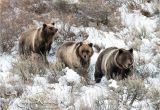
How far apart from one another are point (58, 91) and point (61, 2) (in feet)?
16.9

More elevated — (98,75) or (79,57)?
(79,57)

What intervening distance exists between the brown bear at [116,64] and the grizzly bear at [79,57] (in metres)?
0.51

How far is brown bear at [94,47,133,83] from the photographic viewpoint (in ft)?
30.6

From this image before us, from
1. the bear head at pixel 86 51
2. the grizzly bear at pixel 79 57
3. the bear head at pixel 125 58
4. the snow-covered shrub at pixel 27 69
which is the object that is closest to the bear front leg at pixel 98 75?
the grizzly bear at pixel 79 57

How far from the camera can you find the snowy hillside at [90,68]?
323 inches

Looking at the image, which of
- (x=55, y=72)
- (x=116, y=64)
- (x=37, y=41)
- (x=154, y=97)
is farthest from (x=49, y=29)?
(x=154, y=97)

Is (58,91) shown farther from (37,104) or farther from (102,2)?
(102,2)

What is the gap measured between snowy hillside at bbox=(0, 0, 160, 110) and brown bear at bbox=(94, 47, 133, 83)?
17 cm

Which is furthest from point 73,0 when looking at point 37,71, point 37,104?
point 37,104

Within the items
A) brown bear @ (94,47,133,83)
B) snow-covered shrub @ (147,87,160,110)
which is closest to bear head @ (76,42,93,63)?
brown bear @ (94,47,133,83)

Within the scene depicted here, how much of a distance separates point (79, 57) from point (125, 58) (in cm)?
147

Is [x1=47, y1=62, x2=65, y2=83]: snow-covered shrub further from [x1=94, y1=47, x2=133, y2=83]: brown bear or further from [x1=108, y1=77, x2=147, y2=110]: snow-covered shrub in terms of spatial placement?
[x1=108, y1=77, x2=147, y2=110]: snow-covered shrub

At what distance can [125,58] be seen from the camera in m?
9.34

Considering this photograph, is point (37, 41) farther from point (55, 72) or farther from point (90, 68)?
point (55, 72)
